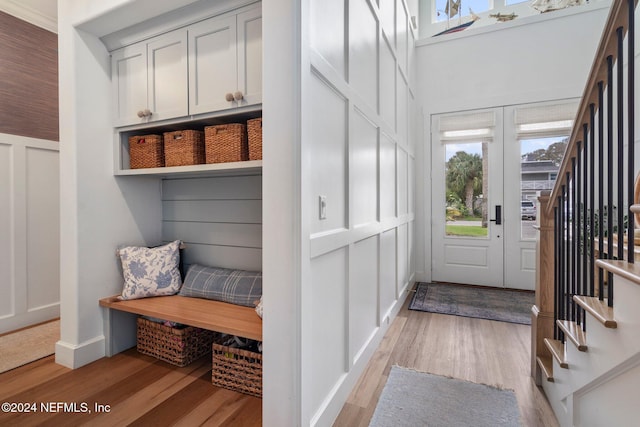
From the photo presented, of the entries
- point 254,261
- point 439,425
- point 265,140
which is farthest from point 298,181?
point 439,425

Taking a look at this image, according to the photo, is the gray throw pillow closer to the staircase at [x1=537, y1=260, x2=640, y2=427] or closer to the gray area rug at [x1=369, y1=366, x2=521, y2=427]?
the gray area rug at [x1=369, y1=366, x2=521, y2=427]

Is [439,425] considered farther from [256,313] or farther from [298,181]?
[298,181]

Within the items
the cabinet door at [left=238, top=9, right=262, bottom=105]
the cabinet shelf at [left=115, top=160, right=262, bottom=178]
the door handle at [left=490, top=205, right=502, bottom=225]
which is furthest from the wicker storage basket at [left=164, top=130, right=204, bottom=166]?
the door handle at [left=490, top=205, right=502, bottom=225]

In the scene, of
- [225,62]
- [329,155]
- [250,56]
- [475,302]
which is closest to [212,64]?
[225,62]

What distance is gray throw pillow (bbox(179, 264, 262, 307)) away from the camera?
7.10 ft

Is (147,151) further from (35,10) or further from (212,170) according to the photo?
(35,10)

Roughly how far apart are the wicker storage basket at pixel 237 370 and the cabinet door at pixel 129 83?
64.0 inches

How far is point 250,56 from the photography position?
1.84 meters

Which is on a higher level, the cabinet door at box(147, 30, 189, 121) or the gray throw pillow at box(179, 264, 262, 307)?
the cabinet door at box(147, 30, 189, 121)

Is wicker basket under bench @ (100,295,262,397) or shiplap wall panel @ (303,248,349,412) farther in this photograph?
wicker basket under bench @ (100,295,262,397)

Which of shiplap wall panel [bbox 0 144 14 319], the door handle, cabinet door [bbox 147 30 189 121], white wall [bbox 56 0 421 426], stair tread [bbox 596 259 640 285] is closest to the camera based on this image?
stair tread [bbox 596 259 640 285]

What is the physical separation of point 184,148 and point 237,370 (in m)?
1.41

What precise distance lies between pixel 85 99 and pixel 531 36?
4.75 meters

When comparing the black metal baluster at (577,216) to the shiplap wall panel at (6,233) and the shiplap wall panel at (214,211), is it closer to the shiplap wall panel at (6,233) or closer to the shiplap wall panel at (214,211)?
the shiplap wall panel at (214,211)
